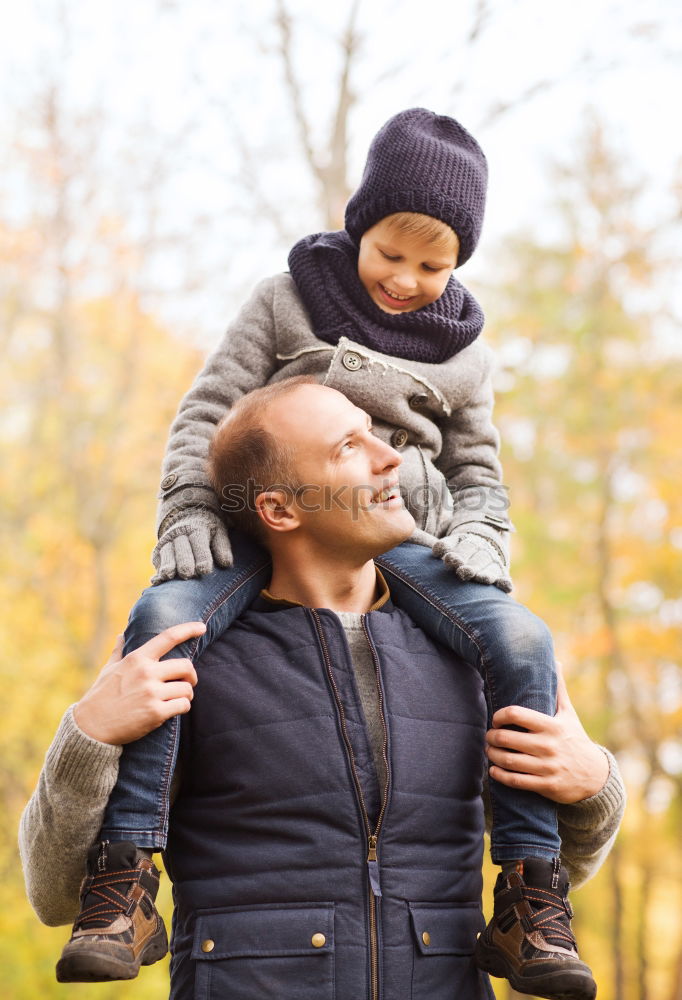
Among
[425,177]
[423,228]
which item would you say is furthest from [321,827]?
[425,177]

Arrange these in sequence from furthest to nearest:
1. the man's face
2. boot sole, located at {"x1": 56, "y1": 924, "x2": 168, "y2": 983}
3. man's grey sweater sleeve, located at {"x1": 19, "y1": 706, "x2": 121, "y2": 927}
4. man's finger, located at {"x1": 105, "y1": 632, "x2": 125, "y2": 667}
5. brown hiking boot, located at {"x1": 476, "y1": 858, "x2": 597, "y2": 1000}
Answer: the man's face → man's finger, located at {"x1": 105, "y1": 632, "x2": 125, "y2": 667} → man's grey sweater sleeve, located at {"x1": 19, "y1": 706, "x2": 121, "y2": 927} → brown hiking boot, located at {"x1": 476, "y1": 858, "x2": 597, "y2": 1000} → boot sole, located at {"x1": 56, "y1": 924, "x2": 168, "y2": 983}

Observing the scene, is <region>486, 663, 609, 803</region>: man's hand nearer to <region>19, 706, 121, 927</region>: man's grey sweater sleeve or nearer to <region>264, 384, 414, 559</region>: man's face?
<region>264, 384, 414, 559</region>: man's face

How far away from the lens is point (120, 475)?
14984mm

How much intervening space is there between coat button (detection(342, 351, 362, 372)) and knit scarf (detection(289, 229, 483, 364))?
2.4 inches

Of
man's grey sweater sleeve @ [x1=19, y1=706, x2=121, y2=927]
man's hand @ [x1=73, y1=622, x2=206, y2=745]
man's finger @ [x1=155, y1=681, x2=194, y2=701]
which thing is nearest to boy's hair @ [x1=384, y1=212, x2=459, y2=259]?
man's hand @ [x1=73, y1=622, x2=206, y2=745]

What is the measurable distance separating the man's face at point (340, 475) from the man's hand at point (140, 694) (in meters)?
0.46

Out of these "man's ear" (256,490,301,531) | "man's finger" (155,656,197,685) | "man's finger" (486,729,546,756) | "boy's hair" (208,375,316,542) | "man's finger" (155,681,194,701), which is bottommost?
"man's finger" (486,729,546,756)

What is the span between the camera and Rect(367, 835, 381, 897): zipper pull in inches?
88.0

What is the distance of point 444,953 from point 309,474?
3.84 ft

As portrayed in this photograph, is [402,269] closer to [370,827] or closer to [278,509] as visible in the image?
[278,509]

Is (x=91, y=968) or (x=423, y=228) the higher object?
(x=423, y=228)

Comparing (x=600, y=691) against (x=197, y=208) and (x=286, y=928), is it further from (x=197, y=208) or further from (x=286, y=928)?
(x=286, y=928)

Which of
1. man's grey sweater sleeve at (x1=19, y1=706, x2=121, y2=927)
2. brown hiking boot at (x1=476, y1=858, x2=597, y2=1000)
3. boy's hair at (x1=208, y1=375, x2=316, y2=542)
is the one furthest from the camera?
boy's hair at (x1=208, y1=375, x2=316, y2=542)

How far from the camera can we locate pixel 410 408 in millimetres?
2850
